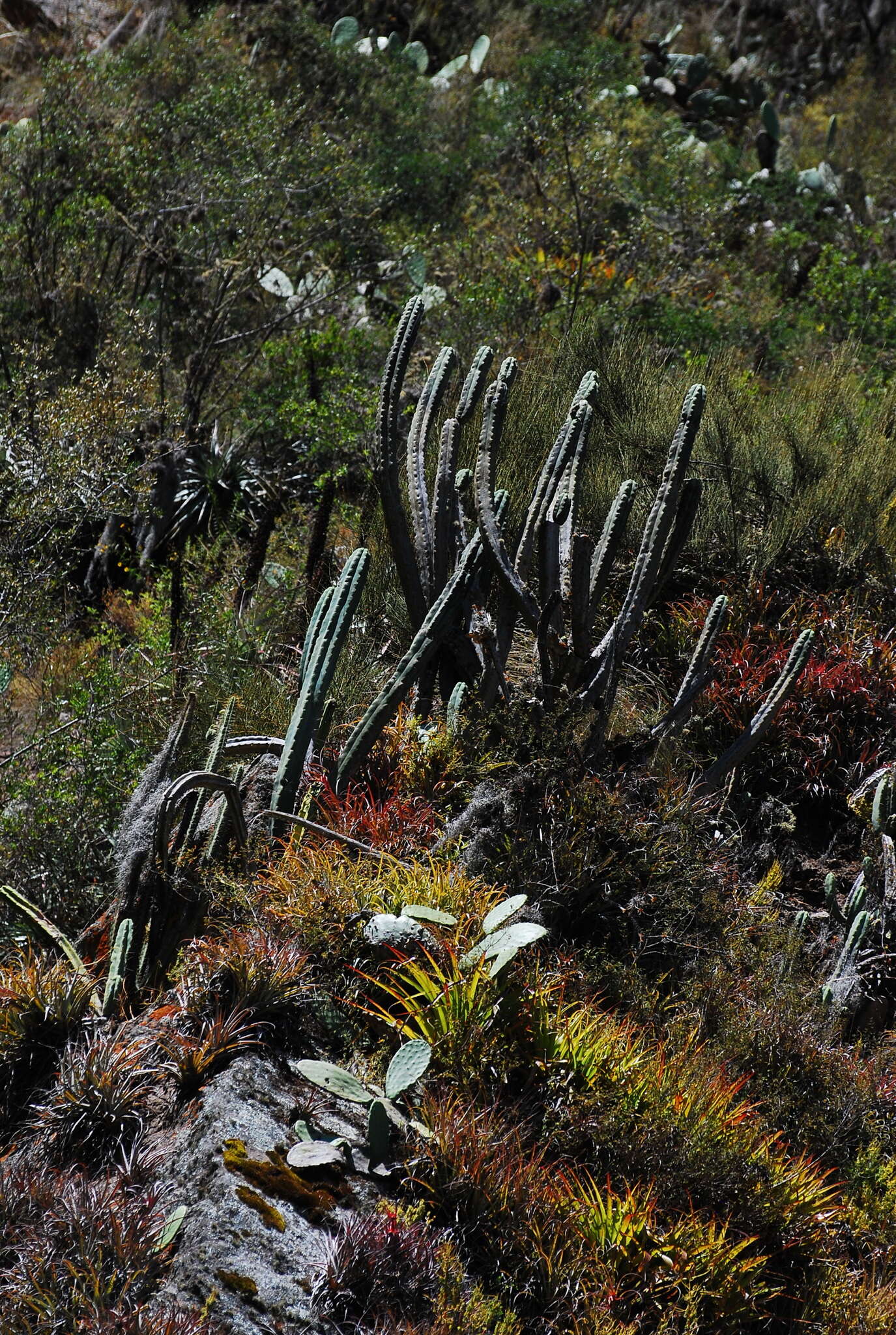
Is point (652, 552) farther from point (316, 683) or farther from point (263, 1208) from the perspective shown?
point (263, 1208)

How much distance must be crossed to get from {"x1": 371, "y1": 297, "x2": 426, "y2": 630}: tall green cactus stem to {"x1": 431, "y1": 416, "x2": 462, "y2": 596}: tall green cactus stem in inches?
5.2

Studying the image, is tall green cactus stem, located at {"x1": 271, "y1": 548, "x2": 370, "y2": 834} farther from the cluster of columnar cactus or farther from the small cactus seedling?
the small cactus seedling

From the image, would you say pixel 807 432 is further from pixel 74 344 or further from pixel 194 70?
pixel 194 70

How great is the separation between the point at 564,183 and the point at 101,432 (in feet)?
21.8

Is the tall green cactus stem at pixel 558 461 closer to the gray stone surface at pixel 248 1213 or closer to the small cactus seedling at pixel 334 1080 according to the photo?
the small cactus seedling at pixel 334 1080

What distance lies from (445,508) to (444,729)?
1.13m

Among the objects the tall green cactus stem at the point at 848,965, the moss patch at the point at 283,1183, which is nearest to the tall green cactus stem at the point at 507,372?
the tall green cactus stem at the point at 848,965

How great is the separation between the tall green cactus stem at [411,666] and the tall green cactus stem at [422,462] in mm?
488

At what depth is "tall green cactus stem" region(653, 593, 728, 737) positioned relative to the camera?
4949 millimetres

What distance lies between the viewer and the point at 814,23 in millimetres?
17844

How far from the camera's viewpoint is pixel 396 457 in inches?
206

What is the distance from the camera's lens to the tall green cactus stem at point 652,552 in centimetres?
468

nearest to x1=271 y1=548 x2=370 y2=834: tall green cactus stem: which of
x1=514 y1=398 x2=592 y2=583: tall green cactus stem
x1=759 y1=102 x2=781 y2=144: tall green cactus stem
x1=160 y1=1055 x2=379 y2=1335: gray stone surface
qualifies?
x1=514 y1=398 x2=592 y2=583: tall green cactus stem

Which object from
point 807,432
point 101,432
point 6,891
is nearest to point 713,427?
point 807,432
